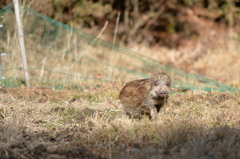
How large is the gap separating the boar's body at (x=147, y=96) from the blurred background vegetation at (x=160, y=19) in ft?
30.1

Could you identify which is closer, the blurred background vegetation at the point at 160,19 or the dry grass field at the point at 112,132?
the dry grass field at the point at 112,132

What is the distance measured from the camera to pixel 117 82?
322 inches

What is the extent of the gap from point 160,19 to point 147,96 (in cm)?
1177

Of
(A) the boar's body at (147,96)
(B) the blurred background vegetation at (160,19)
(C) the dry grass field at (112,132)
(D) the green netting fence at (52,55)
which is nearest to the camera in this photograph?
(C) the dry grass field at (112,132)

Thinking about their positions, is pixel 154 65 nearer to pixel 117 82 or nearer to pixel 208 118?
pixel 117 82

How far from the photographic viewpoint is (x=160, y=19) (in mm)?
16719

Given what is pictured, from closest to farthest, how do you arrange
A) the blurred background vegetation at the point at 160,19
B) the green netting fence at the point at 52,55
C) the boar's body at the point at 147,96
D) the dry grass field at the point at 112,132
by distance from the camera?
the dry grass field at the point at 112,132
the boar's body at the point at 147,96
the green netting fence at the point at 52,55
the blurred background vegetation at the point at 160,19

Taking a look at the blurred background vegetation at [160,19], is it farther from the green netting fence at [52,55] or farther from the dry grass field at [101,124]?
the dry grass field at [101,124]

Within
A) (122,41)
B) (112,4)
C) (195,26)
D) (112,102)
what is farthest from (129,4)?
(112,102)

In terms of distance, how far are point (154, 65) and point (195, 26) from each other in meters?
7.92

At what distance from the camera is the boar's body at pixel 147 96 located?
5266mm

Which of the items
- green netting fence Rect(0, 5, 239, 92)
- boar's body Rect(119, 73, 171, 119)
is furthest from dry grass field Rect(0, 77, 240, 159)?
green netting fence Rect(0, 5, 239, 92)

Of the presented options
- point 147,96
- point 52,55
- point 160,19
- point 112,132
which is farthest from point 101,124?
point 160,19

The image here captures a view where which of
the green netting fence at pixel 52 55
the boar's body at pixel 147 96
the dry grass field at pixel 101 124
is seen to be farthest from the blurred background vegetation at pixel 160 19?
the boar's body at pixel 147 96
